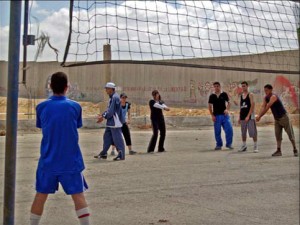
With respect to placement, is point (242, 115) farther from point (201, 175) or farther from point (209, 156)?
point (201, 175)

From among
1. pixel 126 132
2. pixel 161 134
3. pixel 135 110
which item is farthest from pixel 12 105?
pixel 135 110

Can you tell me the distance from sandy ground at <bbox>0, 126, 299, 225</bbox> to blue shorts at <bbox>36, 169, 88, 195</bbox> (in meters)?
1.12

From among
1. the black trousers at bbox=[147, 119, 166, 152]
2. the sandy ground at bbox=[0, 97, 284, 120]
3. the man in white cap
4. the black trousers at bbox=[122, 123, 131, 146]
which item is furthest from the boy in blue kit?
the sandy ground at bbox=[0, 97, 284, 120]

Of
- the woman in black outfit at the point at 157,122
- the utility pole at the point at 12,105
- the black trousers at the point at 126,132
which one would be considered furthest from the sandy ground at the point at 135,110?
the utility pole at the point at 12,105

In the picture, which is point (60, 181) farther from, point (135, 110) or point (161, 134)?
point (135, 110)

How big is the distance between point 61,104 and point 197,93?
3296 centimetres

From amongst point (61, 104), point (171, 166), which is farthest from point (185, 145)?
point (61, 104)

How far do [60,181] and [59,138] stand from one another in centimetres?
41

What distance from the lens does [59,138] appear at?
17.4ft

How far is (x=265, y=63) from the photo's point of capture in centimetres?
916

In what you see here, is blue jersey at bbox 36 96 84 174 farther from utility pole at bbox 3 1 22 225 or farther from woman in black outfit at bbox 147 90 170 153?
woman in black outfit at bbox 147 90 170 153

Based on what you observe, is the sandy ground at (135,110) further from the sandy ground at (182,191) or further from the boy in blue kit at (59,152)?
the boy in blue kit at (59,152)

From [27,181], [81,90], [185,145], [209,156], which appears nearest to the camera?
[27,181]

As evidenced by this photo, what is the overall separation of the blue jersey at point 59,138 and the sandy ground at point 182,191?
1.31 m
